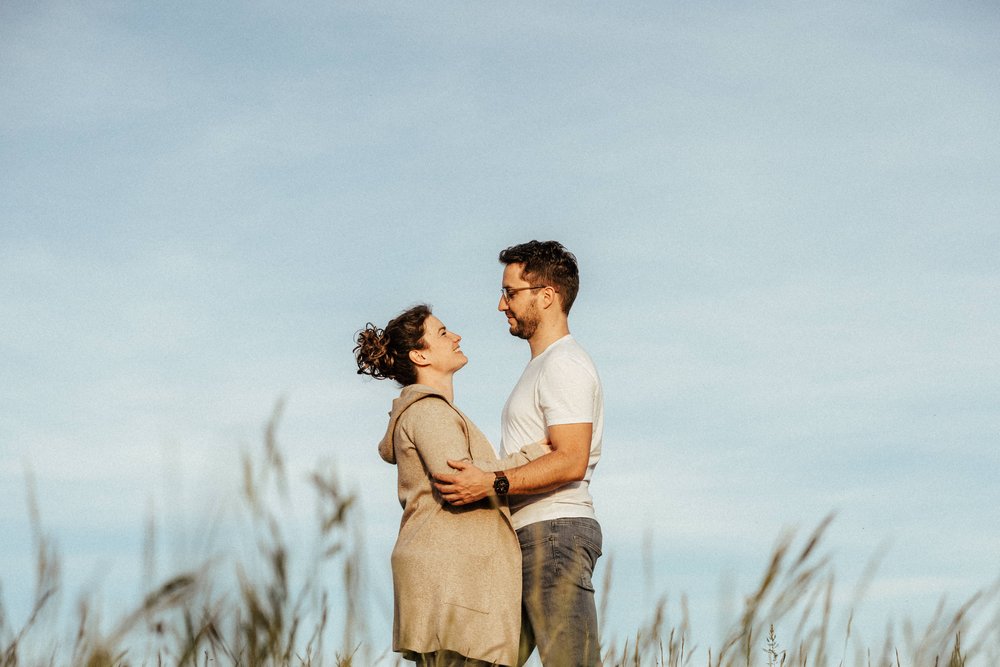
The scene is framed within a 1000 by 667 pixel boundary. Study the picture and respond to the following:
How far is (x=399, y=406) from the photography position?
4117mm

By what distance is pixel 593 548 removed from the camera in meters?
3.97

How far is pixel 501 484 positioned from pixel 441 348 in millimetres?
811

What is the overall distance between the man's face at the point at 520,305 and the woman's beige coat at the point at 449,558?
0.58m

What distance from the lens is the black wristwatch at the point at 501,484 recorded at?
375 centimetres

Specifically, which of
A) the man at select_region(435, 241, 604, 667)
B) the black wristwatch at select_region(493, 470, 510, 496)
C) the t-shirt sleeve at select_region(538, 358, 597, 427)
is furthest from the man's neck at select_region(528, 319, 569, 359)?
the black wristwatch at select_region(493, 470, 510, 496)

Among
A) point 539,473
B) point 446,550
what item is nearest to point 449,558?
point 446,550

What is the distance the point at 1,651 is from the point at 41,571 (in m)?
0.30

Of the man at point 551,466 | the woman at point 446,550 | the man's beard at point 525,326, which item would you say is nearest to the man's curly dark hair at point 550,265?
the man at point 551,466

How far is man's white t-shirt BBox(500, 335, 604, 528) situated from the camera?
3.95 meters

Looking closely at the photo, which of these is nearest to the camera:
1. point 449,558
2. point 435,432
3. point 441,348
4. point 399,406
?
point 449,558

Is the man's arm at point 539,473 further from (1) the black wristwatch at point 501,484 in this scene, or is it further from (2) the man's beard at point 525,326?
(2) the man's beard at point 525,326

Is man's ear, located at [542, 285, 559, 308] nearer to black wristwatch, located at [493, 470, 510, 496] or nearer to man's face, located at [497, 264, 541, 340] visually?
man's face, located at [497, 264, 541, 340]

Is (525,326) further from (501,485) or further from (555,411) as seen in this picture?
(501,485)

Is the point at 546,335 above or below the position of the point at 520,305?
below
